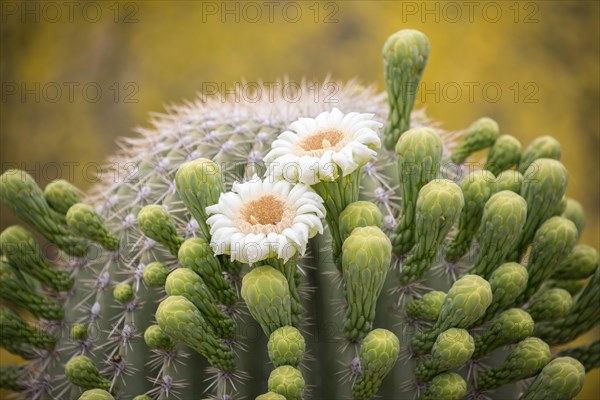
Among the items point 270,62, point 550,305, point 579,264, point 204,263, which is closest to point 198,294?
point 204,263

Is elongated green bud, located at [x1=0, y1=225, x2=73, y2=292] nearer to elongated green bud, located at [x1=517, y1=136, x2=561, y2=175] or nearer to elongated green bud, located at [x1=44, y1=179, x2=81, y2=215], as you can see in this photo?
elongated green bud, located at [x1=44, y1=179, x2=81, y2=215]

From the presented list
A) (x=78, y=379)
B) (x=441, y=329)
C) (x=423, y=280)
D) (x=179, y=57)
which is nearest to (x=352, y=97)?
(x=423, y=280)

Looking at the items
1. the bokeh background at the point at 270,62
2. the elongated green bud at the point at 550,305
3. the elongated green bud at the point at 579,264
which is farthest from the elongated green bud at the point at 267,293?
the bokeh background at the point at 270,62

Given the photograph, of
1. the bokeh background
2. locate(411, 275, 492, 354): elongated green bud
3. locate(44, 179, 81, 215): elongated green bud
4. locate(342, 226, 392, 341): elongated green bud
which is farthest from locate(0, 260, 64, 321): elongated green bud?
the bokeh background

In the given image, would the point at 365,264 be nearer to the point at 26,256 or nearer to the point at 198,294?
the point at 198,294

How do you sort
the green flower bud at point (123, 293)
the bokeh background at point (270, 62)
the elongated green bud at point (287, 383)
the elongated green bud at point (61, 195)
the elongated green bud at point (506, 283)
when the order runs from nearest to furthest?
the elongated green bud at point (287, 383), the elongated green bud at point (506, 283), the green flower bud at point (123, 293), the elongated green bud at point (61, 195), the bokeh background at point (270, 62)

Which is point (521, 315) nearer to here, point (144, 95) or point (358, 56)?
point (358, 56)

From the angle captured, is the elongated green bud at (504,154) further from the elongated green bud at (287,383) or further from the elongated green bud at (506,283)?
the elongated green bud at (287,383)
